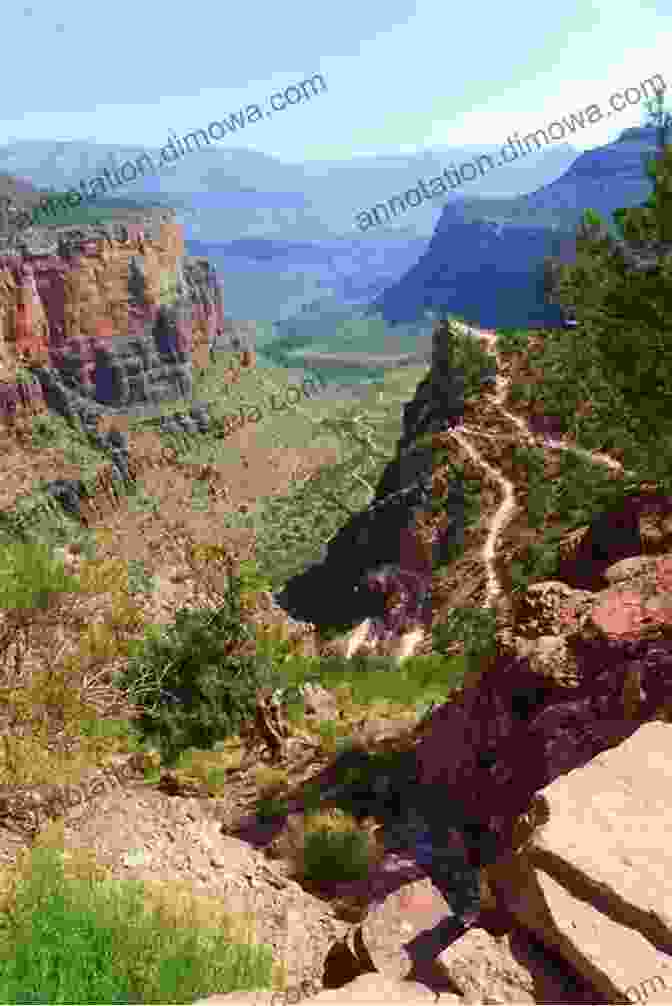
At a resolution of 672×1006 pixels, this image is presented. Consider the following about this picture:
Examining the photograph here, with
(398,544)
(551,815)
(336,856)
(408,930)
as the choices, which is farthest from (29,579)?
(398,544)

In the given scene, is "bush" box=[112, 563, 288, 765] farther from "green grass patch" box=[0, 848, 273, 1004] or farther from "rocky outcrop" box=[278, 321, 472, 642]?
"rocky outcrop" box=[278, 321, 472, 642]

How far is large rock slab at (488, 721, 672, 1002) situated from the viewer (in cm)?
491

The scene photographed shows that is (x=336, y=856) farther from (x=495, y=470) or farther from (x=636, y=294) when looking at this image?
(x=495, y=470)

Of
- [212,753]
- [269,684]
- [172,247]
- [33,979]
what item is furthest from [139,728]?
[172,247]

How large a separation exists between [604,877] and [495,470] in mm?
28604

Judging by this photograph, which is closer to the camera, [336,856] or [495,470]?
[336,856]

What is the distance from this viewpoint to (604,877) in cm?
529

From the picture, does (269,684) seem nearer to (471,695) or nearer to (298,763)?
(298,763)

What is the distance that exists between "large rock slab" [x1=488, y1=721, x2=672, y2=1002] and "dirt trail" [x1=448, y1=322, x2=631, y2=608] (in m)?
18.7

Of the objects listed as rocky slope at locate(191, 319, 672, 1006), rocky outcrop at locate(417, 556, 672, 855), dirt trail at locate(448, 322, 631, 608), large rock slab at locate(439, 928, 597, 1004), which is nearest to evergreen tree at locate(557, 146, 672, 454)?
rocky outcrop at locate(417, 556, 672, 855)

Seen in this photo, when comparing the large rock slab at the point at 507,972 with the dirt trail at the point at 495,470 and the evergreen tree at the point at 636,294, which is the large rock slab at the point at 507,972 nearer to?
the evergreen tree at the point at 636,294

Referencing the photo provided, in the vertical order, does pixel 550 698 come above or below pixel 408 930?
below

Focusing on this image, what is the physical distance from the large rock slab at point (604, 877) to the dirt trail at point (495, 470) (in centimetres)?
1868

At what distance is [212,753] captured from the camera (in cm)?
1494
